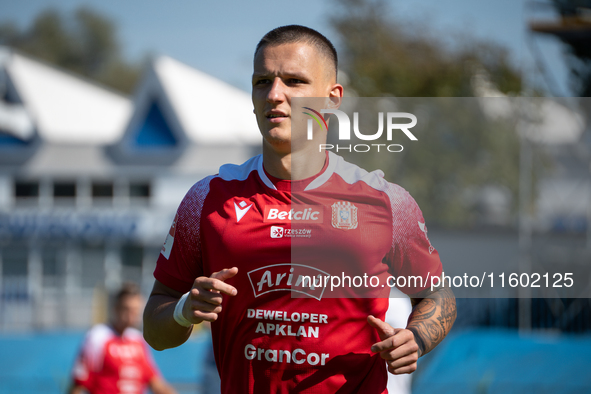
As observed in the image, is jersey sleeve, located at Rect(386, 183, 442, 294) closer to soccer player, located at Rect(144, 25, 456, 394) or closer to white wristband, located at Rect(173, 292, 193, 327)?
soccer player, located at Rect(144, 25, 456, 394)

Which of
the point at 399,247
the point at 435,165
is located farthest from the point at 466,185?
the point at 399,247

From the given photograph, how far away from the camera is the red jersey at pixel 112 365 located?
19.2 feet

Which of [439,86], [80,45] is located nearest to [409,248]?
[439,86]

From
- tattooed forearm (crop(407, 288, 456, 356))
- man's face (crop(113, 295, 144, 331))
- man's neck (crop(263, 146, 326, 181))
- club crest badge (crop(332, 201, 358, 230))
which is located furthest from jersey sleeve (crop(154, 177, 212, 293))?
man's face (crop(113, 295, 144, 331))

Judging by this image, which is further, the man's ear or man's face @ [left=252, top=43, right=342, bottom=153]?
the man's ear

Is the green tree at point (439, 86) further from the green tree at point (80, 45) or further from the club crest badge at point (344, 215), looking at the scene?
the green tree at point (80, 45)

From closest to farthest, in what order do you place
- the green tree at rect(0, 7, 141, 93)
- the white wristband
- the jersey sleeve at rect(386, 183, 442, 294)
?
the white wristband, the jersey sleeve at rect(386, 183, 442, 294), the green tree at rect(0, 7, 141, 93)

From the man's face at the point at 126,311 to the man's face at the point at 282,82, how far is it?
4.23 metres

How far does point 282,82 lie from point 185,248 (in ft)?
2.38

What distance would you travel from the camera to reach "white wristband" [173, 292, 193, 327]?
2135 millimetres

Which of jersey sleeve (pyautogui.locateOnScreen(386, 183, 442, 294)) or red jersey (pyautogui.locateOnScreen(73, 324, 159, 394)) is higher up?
jersey sleeve (pyautogui.locateOnScreen(386, 183, 442, 294))

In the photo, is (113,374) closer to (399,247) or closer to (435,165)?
(399,247)

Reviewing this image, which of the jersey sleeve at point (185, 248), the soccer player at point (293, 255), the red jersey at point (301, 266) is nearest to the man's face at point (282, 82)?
the soccer player at point (293, 255)

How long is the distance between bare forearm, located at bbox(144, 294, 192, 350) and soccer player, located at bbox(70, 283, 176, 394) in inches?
151
